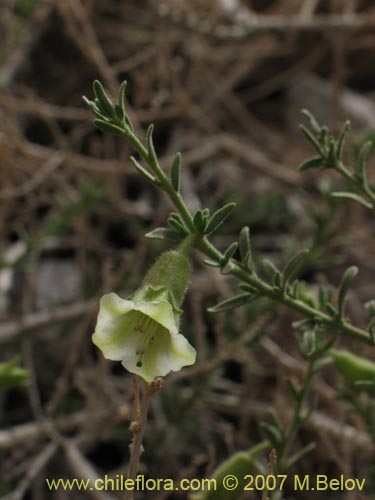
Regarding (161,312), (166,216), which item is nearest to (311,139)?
(161,312)

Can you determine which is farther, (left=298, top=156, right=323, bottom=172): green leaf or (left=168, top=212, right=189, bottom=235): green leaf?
(left=298, top=156, right=323, bottom=172): green leaf

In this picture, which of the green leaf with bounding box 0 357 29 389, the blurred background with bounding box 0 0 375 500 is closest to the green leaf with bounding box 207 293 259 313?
the blurred background with bounding box 0 0 375 500

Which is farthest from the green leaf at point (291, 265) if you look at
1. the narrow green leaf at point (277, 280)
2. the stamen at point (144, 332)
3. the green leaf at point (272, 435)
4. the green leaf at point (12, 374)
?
the green leaf at point (12, 374)

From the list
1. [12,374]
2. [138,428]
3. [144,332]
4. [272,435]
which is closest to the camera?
[138,428]

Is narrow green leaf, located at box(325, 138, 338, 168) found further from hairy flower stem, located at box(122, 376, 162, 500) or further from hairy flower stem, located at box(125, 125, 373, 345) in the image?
hairy flower stem, located at box(122, 376, 162, 500)

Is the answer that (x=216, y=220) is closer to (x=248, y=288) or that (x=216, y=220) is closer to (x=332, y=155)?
(x=248, y=288)

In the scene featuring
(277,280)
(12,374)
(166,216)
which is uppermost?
(277,280)

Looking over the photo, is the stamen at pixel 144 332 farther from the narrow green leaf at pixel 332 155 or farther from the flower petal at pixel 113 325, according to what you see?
the narrow green leaf at pixel 332 155
